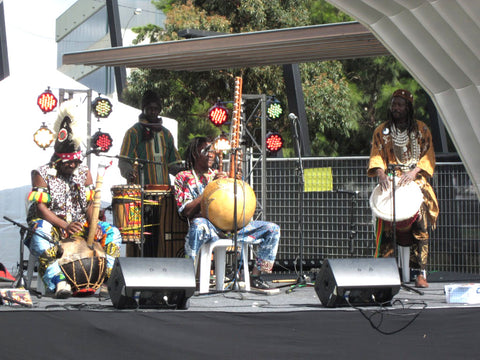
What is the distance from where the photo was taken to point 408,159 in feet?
24.2

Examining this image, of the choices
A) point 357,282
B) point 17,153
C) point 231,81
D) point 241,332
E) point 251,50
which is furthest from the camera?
point 231,81

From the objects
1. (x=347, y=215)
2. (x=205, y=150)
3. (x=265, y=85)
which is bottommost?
(x=347, y=215)

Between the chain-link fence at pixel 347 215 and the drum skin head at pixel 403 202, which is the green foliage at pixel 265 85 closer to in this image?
the chain-link fence at pixel 347 215

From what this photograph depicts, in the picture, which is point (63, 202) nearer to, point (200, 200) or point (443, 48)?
point (200, 200)

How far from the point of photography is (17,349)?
4.91 meters

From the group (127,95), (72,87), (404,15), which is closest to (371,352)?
(404,15)

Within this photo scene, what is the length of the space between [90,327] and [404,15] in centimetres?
282

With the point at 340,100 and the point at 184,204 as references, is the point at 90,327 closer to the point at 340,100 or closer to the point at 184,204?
the point at 184,204

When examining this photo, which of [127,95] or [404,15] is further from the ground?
[127,95]

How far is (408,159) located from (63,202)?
10.3 ft

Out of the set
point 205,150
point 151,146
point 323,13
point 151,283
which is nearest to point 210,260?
point 205,150

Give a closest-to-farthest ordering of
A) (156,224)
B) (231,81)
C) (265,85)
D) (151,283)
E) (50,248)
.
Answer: (151,283), (50,248), (156,224), (265,85), (231,81)

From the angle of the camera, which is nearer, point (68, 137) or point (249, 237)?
point (68, 137)

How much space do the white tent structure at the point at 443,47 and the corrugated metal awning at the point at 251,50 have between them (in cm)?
166
